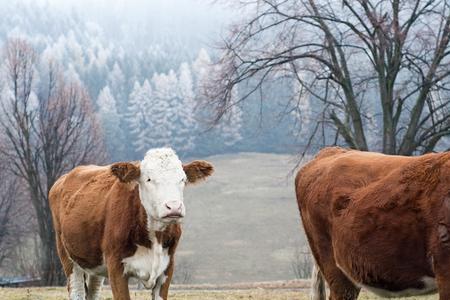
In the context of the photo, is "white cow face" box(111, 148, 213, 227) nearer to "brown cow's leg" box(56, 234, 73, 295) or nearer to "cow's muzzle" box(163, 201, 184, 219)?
"cow's muzzle" box(163, 201, 184, 219)

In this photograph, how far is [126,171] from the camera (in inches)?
291

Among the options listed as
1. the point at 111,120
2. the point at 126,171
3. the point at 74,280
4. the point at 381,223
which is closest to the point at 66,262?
the point at 74,280

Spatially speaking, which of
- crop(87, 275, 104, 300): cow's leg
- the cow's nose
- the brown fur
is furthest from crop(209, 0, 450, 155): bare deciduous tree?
the cow's nose

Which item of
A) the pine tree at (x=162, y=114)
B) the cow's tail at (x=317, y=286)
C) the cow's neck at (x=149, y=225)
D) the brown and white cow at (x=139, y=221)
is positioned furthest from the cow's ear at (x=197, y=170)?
the pine tree at (x=162, y=114)

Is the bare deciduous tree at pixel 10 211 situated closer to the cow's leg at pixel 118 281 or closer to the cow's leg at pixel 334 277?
the cow's leg at pixel 118 281

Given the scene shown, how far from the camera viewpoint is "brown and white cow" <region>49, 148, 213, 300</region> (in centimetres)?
711

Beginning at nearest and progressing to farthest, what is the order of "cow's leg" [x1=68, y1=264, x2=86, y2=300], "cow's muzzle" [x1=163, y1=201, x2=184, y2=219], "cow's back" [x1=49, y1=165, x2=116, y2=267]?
1. "cow's muzzle" [x1=163, y1=201, x2=184, y2=219]
2. "cow's back" [x1=49, y1=165, x2=116, y2=267]
3. "cow's leg" [x1=68, y1=264, x2=86, y2=300]

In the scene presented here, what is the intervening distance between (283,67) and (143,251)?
1324 cm

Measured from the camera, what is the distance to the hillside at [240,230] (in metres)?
45.4

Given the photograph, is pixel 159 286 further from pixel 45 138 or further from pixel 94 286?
pixel 45 138

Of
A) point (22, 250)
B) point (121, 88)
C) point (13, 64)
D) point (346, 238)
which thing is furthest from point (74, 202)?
point (121, 88)

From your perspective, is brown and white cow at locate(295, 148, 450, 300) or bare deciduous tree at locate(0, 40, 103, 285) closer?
brown and white cow at locate(295, 148, 450, 300)

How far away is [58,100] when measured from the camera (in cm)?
3023

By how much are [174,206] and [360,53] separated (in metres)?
14.5
